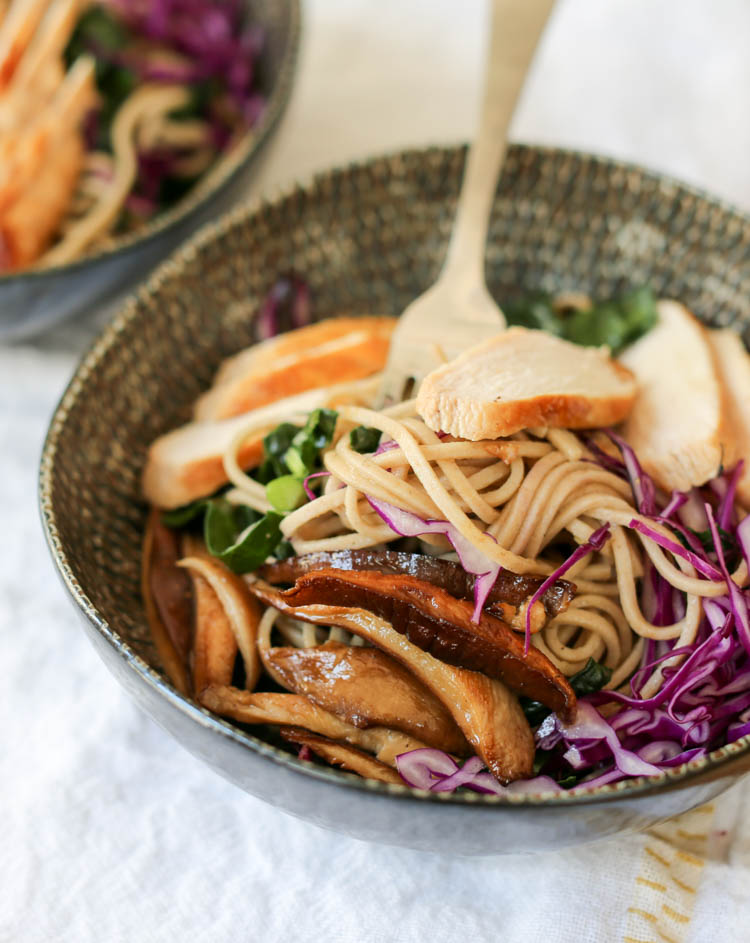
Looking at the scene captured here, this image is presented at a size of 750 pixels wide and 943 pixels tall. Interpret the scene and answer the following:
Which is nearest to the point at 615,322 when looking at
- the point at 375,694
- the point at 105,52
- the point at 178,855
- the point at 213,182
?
the point at 213,182

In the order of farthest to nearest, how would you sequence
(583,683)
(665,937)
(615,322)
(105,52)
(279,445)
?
(105,52) → (615,322) → (279,445) → (583,683) → (665,937)

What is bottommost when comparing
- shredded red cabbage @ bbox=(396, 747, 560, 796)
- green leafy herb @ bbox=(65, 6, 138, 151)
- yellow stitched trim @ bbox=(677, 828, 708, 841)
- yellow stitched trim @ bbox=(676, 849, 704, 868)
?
yellow stitched trim @ bbox=(676, 849, 704, 868)

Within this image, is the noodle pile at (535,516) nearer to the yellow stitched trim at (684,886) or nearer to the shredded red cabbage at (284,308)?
the yellow stitched trim at (684,886)

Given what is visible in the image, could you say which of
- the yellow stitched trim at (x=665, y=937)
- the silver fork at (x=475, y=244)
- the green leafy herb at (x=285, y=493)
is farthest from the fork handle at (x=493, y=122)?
the yellow stitched trim at (x=665, y=937)

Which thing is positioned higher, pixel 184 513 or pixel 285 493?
pixel 285 493

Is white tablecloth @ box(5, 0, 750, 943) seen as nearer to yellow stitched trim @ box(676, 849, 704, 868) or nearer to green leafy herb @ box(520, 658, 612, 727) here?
yellow stitched trim @ box(676, 849, 704, 868)

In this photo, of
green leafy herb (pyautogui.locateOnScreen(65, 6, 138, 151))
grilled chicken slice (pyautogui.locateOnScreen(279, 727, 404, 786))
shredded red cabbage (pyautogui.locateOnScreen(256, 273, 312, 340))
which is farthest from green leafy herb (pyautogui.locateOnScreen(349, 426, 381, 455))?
green leafy herb (pyautogui.locateOnScreen(65, 6, 138, 151))

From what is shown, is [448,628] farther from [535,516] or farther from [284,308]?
[284,308]
